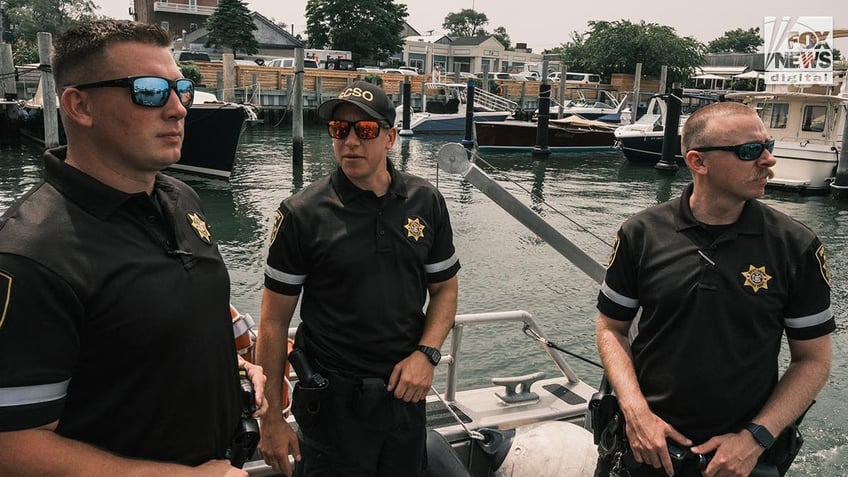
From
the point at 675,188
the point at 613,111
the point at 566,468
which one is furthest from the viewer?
the point at 613,111

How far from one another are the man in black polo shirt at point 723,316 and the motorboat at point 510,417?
513 mm

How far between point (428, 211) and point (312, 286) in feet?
1.70

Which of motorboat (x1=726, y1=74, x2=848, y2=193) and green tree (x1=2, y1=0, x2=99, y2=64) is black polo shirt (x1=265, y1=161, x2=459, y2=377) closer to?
motorboat (x1=726, y1=74, x2=848, y2=193)

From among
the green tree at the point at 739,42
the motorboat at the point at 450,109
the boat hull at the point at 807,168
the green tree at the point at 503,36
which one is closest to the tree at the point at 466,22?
the green tree at the point at 503,36

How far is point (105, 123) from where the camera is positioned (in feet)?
5.09

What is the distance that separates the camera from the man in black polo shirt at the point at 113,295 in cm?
129

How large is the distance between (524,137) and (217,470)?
996 inches

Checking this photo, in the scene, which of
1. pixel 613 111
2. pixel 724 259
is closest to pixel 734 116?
pixel 724 259

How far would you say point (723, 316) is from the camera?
2.11 meters

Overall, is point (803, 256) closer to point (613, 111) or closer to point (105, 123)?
point (105, 123)

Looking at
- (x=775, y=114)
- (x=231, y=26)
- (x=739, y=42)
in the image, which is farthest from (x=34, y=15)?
(x=739, y=42)

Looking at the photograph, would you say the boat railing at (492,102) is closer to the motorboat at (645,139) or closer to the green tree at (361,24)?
the motorboat at (645,139)

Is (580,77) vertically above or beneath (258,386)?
above

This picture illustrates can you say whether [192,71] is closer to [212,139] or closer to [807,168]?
[212,139]
